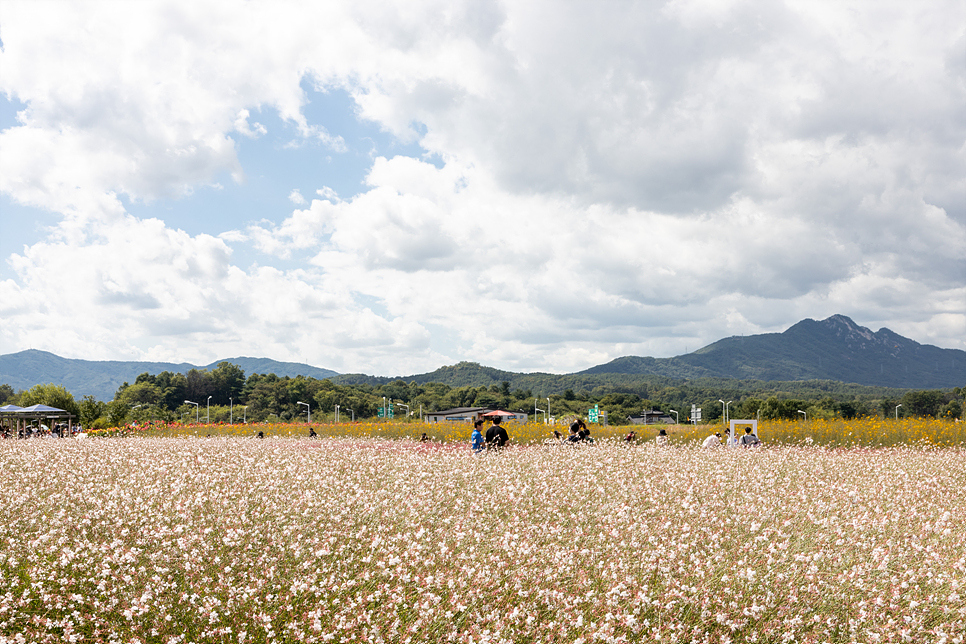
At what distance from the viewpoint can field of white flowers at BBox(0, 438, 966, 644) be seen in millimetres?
4848

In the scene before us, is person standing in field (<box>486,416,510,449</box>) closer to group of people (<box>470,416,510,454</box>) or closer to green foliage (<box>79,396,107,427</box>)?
group of people (<box>470,416,510,454</box>)

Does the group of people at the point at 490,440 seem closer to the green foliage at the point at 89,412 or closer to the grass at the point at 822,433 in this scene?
the grass at the point at 822,433

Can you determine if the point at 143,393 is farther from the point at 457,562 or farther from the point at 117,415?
the point at 457,562

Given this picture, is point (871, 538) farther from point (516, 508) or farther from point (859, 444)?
point (859, 444)

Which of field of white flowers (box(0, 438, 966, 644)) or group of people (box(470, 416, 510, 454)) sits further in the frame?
group of people (box(470, 416, 510, 454))

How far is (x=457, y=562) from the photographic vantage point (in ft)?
18.0

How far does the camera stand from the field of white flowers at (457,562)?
485cm

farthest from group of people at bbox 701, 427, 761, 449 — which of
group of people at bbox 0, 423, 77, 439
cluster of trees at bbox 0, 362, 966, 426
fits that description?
cluster of trees at bbox 0, 362, 966, 426

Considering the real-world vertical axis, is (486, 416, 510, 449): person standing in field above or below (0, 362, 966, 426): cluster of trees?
above

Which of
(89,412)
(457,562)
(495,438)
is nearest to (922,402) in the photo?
(495,438)

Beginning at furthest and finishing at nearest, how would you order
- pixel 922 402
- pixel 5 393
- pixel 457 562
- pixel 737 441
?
pixel 5 393, pixel 922 402, pixel 737 441, pixel 457 562

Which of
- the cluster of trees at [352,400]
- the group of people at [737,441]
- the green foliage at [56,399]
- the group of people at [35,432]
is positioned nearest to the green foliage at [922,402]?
the cluster of trees at [352,400]

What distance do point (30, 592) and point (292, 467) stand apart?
13.4 feet

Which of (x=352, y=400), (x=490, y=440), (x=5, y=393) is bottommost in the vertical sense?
(x=352, y=400)
